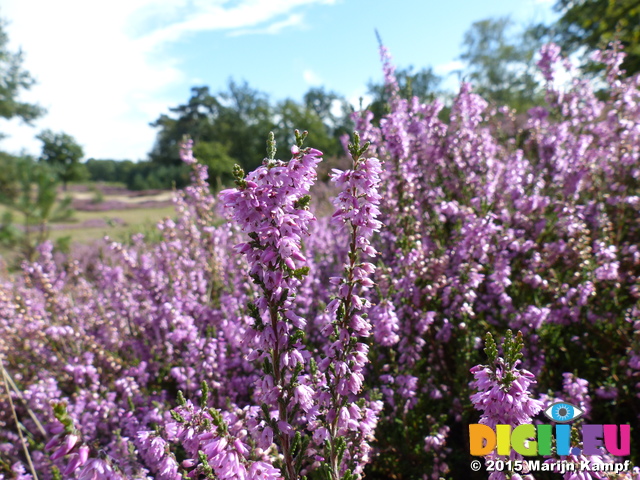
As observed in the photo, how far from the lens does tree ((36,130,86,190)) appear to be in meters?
31.1

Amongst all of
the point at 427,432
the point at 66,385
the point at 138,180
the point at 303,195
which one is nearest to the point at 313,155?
the point at 303,195

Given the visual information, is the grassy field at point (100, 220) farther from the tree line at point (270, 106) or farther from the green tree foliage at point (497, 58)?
the green tree foliage at point (497, 58)

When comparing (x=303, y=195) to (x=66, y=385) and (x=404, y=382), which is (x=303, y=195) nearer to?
(x=404, y=382)

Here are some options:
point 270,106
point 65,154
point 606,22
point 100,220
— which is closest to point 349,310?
point 606,22

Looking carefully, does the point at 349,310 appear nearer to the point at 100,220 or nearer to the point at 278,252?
the point at 278,252

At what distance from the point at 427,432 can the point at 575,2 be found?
22.4 meters

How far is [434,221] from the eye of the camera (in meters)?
4.29

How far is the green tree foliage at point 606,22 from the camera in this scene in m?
12.7

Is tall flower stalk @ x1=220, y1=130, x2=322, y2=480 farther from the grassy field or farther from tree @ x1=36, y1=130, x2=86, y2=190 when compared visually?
tree @ x1=36, y1=130, x2=86, y2=190

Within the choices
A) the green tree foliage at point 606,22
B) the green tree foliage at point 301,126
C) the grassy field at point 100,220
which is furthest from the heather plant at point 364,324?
the green tree foliage at point 301,126

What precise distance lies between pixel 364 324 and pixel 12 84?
23898 mm

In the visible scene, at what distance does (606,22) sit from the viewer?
1434cm

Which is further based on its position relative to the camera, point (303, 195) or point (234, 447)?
point (303, 195)

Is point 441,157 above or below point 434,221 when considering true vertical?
above
